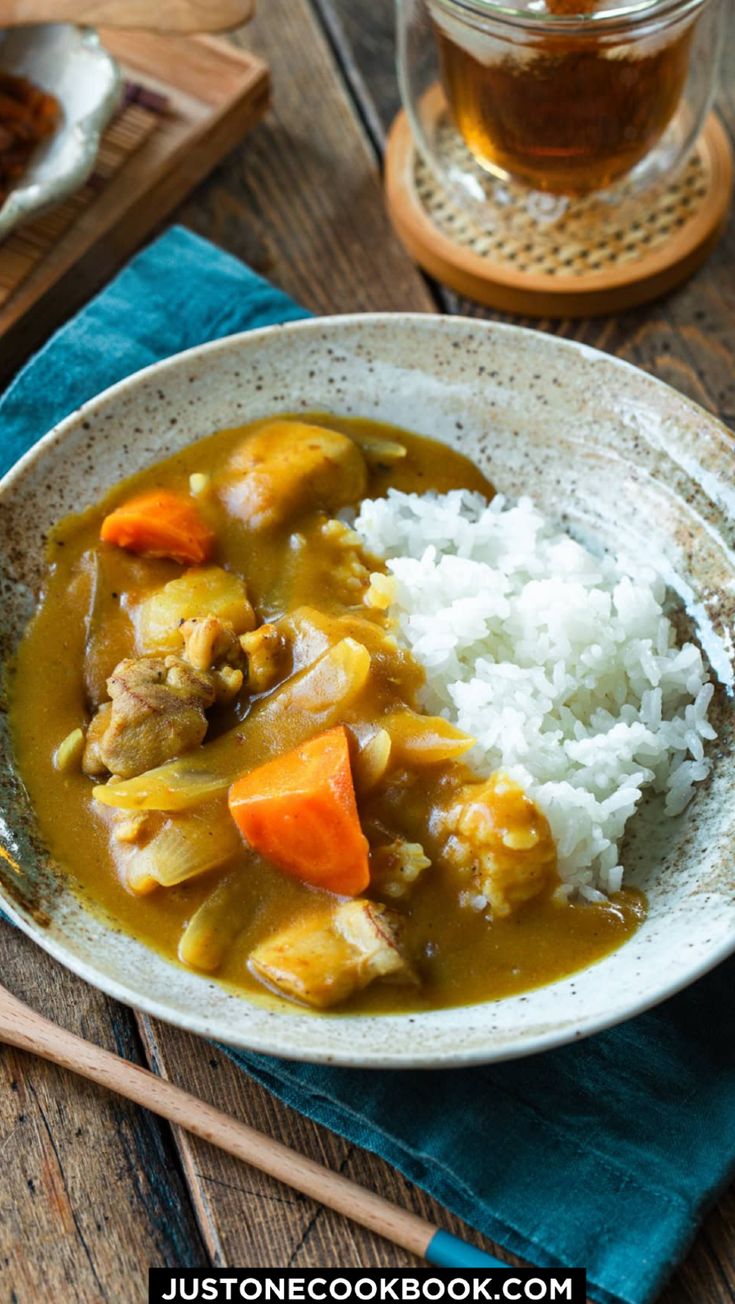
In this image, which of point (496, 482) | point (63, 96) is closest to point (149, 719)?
point (496, 482)

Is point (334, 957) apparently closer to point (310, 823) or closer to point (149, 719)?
point (310, 823)

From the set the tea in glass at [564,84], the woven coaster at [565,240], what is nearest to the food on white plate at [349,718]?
the woven coaster at [565,240]

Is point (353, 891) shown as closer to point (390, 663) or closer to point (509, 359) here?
point (390, 663)

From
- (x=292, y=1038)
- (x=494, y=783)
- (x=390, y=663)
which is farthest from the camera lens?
(x=390, y=663)

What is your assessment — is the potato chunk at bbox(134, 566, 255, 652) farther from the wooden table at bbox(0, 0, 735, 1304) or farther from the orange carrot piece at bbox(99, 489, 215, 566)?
the wooden table at bbox(0, 0, 735, 1304)

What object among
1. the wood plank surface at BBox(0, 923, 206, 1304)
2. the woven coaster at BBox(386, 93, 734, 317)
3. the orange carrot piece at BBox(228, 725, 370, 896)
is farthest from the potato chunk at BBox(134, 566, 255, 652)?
the woven coaster at BBox(386, 93, 734, 317)

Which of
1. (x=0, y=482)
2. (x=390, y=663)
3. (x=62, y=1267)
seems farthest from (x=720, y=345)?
(x=62, y=1267)
